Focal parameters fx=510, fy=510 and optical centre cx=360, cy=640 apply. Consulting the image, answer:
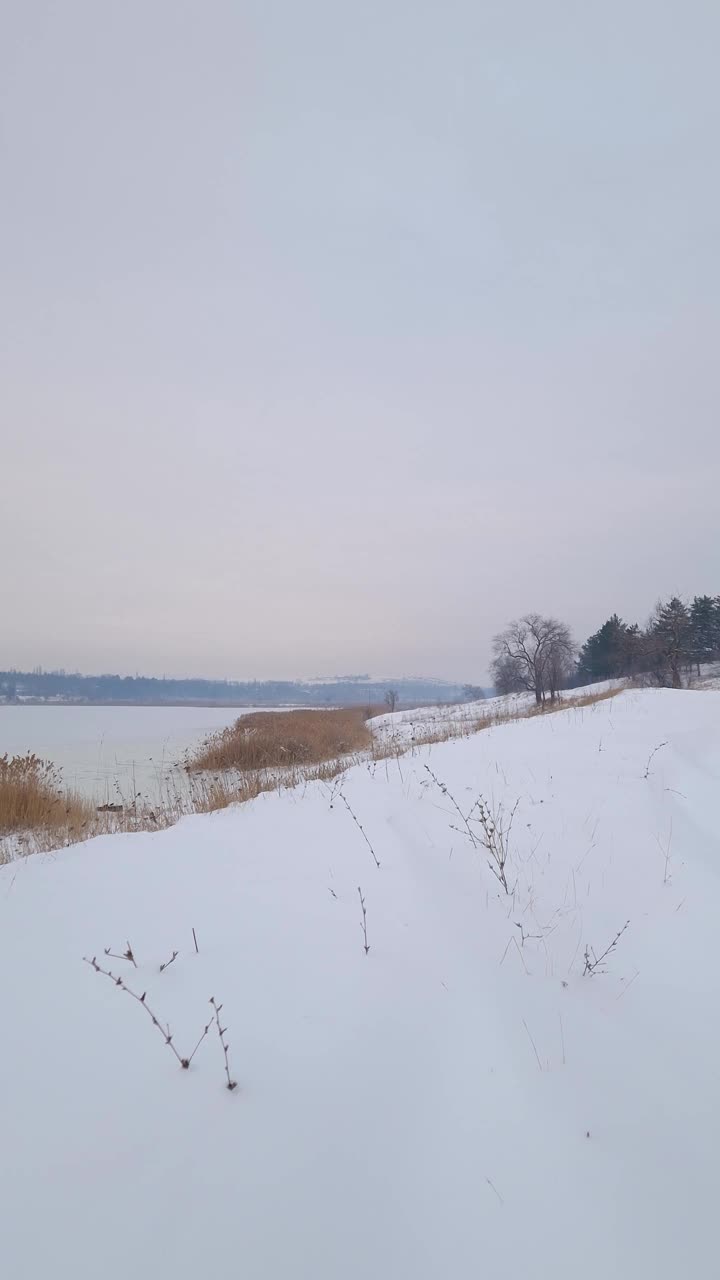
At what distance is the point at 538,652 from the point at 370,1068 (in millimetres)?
45934

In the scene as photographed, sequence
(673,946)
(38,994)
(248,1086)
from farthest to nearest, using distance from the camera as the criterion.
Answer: (673,946) < (38,994) < (248,1086)

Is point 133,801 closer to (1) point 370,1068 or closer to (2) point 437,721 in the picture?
(1) point 370,1068

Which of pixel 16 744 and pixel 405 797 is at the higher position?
pixel 405 797

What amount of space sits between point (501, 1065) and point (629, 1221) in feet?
1.54

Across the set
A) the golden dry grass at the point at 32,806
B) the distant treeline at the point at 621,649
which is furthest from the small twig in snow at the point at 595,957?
the distant treeline at the point at 621,649

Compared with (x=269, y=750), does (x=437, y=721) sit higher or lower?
lower

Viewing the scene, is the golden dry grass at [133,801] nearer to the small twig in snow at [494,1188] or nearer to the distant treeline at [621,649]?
the small twig in snow at [494,1188]

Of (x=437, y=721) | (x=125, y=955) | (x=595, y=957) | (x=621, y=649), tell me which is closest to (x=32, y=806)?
(x=125, y=955)

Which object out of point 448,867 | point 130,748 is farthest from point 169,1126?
point 130,748

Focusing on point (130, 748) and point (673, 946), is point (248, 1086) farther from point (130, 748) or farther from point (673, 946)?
point (130, 748)

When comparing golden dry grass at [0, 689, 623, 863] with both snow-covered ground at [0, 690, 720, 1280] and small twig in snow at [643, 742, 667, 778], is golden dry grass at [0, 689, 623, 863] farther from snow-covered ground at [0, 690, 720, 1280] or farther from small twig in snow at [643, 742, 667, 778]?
small twig in snow at [643, 742, 667, 778]

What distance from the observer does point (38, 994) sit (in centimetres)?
204

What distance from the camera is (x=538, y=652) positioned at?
4481 centimetres

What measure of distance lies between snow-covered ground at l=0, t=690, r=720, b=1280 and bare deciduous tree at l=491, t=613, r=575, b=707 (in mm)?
40249
